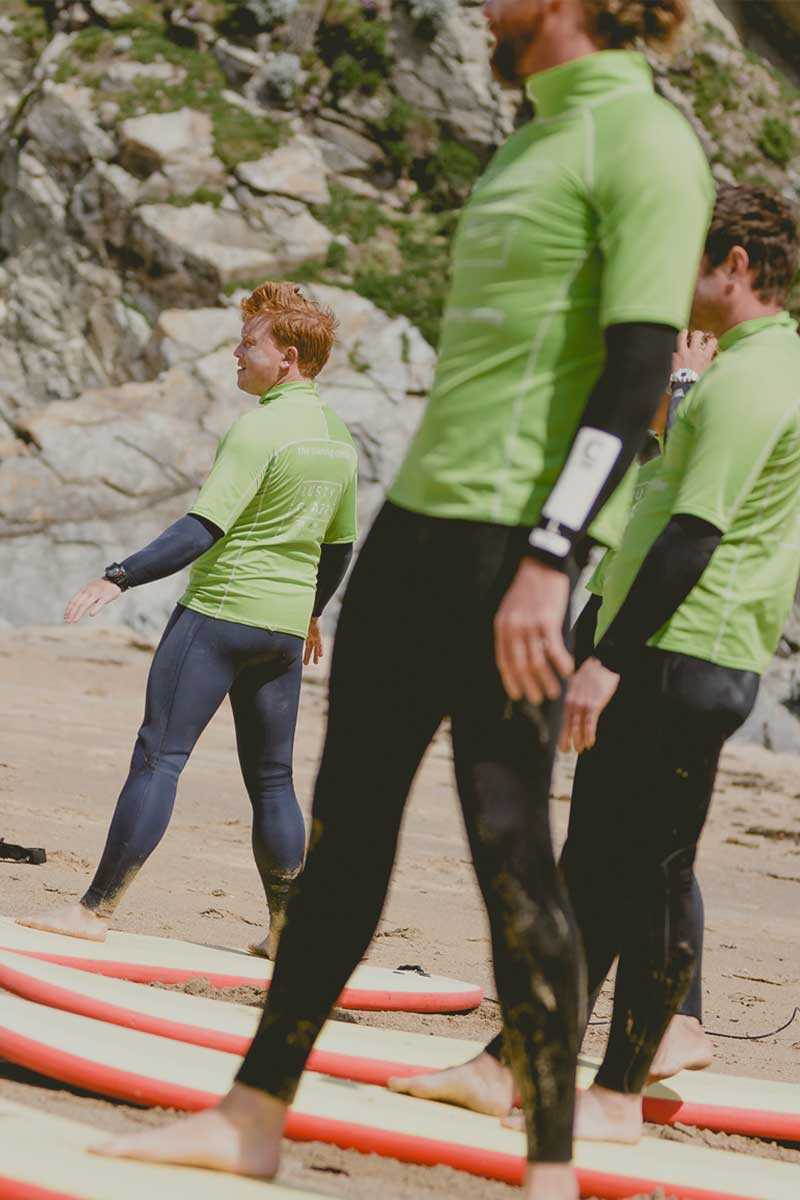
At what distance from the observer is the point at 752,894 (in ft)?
26.0

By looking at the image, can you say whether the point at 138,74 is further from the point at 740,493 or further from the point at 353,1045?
the point at 740,493

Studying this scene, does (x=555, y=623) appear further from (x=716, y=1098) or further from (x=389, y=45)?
(x=389, y=45)

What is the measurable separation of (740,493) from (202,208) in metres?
19.0

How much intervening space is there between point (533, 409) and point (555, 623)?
36cm

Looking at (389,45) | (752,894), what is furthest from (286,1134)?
(389,45)

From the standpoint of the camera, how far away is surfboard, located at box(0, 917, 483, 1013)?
4.14m

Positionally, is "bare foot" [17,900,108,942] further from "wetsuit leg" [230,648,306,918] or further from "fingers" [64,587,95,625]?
"fingers" [64,587,95,625]

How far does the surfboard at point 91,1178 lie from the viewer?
2.15 meters

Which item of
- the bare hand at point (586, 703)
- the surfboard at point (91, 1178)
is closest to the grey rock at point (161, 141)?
the bare hand at point (586, 703)

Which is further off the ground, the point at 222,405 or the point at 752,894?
the point at 752,894

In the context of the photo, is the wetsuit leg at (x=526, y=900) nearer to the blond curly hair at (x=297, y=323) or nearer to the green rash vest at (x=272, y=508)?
the green rash vest at (x=272, y=508)

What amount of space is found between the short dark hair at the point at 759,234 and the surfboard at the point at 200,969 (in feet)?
7.48

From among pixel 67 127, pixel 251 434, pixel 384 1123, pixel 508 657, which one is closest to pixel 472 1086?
pixel 384 1123

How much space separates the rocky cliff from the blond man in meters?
11.0
